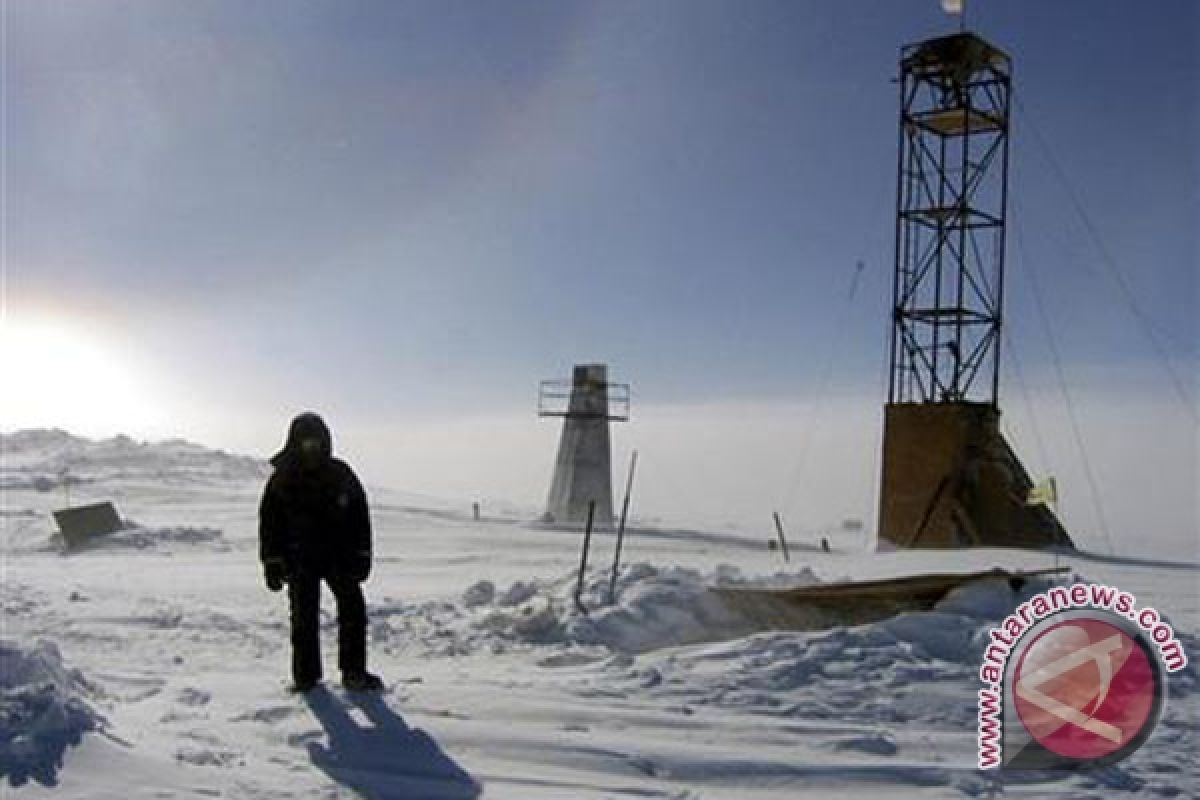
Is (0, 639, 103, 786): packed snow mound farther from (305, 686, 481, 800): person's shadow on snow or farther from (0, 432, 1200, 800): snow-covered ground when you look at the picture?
(305, 686, 481, 800): person's shadow on snow

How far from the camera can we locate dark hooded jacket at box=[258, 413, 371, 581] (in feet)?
23.1

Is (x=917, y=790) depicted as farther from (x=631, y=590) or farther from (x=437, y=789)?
(x=631, y=590)

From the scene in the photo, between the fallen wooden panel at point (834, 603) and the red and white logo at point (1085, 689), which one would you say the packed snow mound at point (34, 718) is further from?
the fallen wooden panel at point (834, 603)

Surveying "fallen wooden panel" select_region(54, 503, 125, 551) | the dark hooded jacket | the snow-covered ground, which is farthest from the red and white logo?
"fallen wooden panel" select_region(54, 503, 125, 551)

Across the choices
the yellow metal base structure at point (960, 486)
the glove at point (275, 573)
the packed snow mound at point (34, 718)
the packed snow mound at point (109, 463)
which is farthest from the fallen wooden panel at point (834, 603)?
the packed snow mound at point (109, 463)

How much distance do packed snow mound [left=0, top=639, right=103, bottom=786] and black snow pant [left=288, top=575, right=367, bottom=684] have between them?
54.8 inches

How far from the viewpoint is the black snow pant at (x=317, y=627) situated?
22.5 feet

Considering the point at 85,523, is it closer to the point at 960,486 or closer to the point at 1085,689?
the point at 960,486

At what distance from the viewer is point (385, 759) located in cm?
539

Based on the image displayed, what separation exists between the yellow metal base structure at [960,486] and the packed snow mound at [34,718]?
56.7ft

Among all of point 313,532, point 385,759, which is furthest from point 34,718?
point 313,532

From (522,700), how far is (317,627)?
1.31 m

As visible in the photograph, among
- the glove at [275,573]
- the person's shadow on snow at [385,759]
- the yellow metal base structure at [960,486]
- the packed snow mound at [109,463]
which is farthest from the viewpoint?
the packed snow mound at [109,463]

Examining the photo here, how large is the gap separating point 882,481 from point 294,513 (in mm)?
16298
